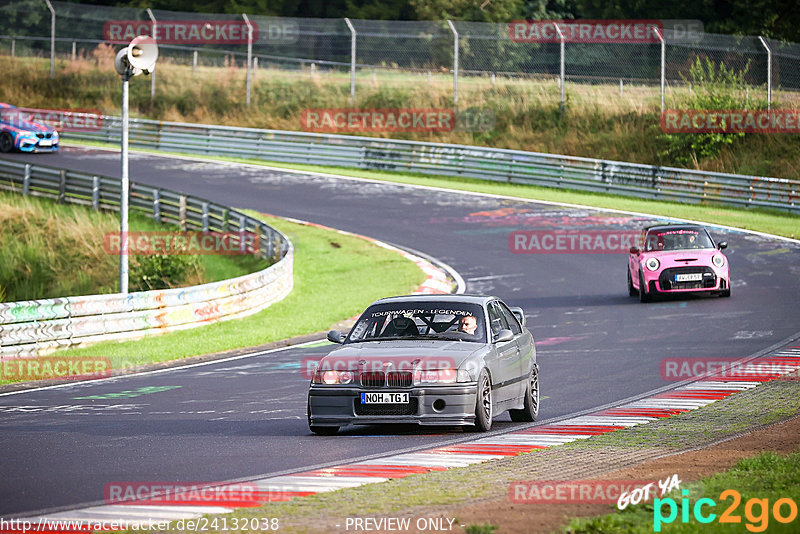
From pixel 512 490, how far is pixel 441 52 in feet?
124

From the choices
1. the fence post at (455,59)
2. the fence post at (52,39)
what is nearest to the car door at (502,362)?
the fence post at (455,59)

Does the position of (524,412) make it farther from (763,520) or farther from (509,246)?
(509,246)

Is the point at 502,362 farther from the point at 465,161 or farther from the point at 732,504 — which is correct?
the point at 465,161

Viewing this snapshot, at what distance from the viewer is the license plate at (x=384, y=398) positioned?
11094mm

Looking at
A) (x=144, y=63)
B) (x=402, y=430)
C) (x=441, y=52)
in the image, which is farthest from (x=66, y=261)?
(x=402, y=430)

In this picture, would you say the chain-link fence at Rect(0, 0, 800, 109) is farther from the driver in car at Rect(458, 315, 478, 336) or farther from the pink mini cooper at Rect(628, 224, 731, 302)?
the driver in car at Rect(458, 315, 478, 336)

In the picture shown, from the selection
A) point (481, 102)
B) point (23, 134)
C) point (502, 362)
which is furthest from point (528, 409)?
point (23, 134)

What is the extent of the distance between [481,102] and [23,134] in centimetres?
1751

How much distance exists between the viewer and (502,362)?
11.9 metres

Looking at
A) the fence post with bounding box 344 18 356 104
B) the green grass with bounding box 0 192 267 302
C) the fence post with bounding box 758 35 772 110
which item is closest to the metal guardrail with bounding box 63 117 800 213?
the fence post with bounding box 344 18 356 104

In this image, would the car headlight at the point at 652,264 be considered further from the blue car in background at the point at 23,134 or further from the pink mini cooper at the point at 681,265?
the blue car in background at the point at 23,134

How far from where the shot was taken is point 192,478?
9203mm

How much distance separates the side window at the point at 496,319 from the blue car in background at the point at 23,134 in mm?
35552

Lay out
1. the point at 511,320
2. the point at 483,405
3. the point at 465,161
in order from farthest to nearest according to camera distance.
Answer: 1. the point at 465,161
2. the point at 511,320
3. the point at 483,405
